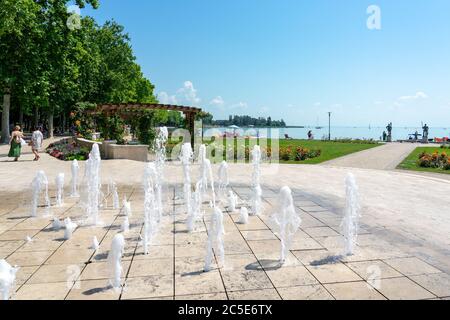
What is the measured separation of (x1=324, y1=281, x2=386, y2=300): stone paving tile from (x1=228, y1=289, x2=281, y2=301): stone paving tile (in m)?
0.76

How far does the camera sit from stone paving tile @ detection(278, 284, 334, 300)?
4562 millimetres

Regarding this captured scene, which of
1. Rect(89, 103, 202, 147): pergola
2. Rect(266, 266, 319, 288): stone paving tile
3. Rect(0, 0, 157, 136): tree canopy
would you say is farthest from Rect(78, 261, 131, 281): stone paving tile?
Rect(0, 0, 157, 136): tree canopy

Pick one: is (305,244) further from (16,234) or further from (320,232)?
(16,234)

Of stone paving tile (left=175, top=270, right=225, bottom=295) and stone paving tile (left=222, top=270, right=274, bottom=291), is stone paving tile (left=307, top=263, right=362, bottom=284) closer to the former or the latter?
stone paving tile (left=222, top=270, right=274, bottom=291)

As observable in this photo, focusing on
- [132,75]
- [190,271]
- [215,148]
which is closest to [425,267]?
[190,271]

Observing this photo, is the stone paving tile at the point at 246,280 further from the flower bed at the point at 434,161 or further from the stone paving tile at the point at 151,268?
the flower bed at the point at 434,161

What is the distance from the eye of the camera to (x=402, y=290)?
475 cm

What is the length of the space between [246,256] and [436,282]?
9.13 ft

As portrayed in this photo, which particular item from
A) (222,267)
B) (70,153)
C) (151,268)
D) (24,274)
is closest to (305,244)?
(222,267)

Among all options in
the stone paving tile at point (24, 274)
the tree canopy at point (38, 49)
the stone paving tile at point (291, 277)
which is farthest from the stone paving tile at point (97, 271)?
the tree canopy at point (38, 49)

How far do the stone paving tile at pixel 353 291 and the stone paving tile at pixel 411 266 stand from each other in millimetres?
882

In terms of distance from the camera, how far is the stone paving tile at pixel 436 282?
4.71 meters
